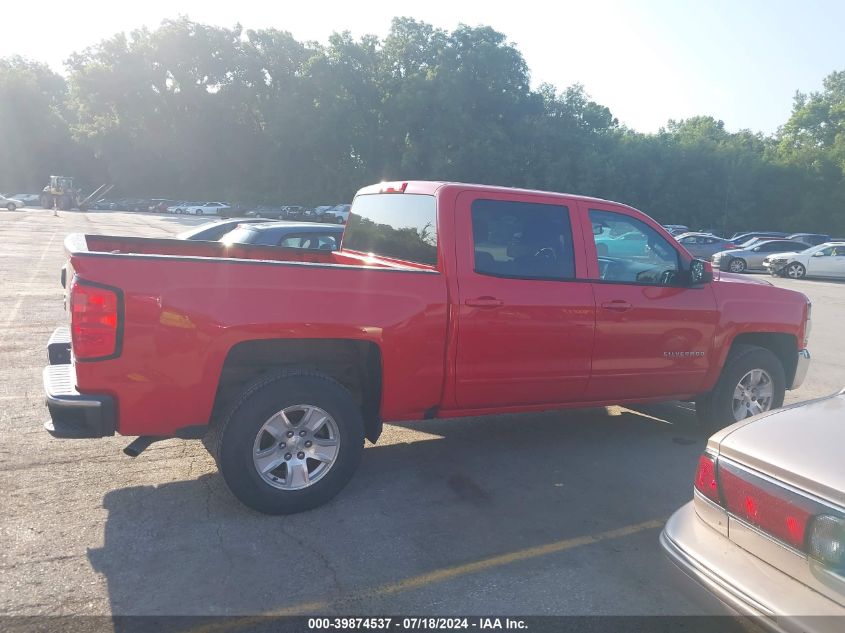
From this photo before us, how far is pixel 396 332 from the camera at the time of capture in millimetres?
4312

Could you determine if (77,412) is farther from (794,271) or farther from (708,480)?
(794,271)

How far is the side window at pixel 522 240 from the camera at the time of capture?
188 inches

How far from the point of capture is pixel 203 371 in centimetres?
387

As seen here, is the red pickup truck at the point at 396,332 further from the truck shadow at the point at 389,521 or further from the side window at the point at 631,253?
the truck shadow at the point at 389,521

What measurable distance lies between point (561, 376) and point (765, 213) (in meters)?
63.5

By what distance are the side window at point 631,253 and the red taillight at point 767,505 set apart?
8.69 ft

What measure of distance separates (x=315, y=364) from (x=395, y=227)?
140 centimetres

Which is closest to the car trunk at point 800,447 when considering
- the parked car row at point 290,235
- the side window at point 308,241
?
the parked car row at point 290,235

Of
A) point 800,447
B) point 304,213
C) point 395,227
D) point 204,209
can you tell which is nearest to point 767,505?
point 800,447

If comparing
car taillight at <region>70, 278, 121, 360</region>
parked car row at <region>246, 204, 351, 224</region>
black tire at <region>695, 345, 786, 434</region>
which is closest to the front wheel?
black tire at <region>695, 345, 786, 434</region>

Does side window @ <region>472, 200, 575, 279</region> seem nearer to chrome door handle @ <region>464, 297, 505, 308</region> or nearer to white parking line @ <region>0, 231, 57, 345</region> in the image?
chrome door handle @ <region>464, 297, 505, 308</region>

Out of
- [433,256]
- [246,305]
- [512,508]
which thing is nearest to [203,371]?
[246,305]

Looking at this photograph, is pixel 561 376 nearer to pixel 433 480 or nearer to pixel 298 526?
pixel 433 480

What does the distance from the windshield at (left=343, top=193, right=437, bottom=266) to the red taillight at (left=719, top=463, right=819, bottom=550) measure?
2.45 meters
